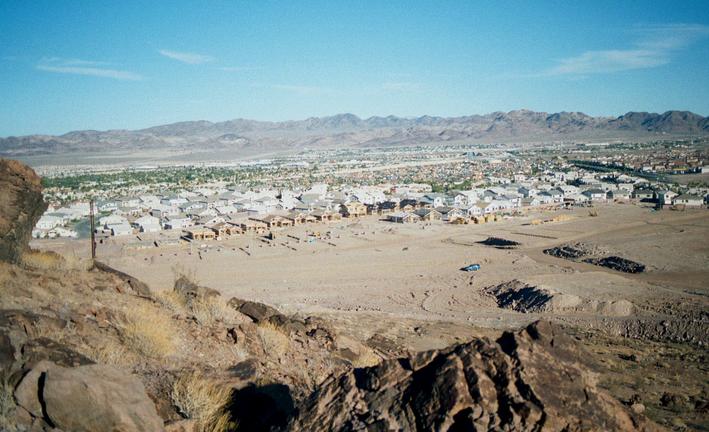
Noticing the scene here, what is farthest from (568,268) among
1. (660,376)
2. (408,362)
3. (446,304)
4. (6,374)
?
(6,374)

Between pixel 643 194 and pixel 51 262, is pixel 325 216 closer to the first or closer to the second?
pixel 51 262

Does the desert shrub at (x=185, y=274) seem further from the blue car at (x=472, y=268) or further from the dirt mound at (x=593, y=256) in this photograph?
the dirt mound at (x=593, y=256)

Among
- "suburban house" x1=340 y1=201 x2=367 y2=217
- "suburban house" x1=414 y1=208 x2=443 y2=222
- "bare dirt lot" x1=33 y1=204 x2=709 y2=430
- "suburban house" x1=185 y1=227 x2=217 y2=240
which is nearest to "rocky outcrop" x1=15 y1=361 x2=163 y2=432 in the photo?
"bare dirt lot" x1=33 y1=204 x2=709 y2=430

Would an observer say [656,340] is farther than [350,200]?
No

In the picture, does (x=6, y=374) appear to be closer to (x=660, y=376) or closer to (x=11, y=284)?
(x=11, y=284)

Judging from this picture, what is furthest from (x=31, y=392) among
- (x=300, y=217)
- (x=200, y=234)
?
(x=300, y=217)

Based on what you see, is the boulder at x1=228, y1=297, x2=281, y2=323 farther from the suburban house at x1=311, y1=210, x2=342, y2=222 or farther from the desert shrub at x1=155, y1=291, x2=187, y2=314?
the suburban house at x1=311, y1=210, x2=342, y2=222

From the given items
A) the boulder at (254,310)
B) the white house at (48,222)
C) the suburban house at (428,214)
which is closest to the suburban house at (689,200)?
the suburban house at (428,214)
